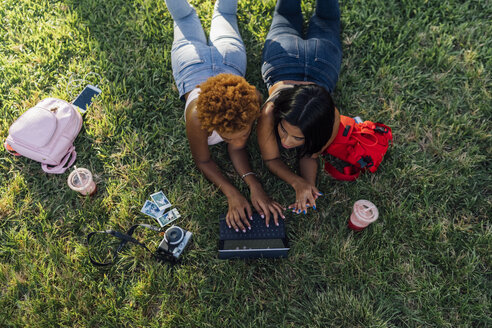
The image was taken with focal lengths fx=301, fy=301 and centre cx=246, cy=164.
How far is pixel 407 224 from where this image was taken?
9.53 ft

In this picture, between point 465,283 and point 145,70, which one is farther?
point 145,70

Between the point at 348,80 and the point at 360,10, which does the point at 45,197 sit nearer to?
the point at 348,80

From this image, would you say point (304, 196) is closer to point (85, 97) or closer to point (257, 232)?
point (257, 232)

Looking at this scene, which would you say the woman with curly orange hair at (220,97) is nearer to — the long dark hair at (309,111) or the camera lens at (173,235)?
the long dark hair at (309,111)

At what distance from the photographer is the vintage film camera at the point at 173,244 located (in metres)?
2.67

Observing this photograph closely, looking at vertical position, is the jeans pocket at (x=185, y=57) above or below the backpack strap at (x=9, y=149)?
above

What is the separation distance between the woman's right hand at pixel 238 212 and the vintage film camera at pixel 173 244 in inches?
17.9

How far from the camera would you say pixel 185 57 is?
299 centimetres

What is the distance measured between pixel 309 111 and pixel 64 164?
2555 millimetres

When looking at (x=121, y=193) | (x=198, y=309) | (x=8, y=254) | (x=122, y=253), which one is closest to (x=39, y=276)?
(x=8, y=254)

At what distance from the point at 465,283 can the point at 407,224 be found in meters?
0.66

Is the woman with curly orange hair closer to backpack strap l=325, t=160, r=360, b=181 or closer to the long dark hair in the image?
the long dark hair

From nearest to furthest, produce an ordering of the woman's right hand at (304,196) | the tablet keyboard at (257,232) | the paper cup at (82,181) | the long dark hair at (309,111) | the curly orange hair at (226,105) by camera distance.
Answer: the curly orange hair at (226,105) < the long dark hair at (309,111) < the tablet keyboard at (257,232) < the woman's right hand at (304,196) < the paper cup at (82,181)

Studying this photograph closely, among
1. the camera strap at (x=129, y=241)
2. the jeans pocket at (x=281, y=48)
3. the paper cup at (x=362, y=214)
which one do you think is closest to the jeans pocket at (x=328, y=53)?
the jeans pocket at (x=281, y=48)
